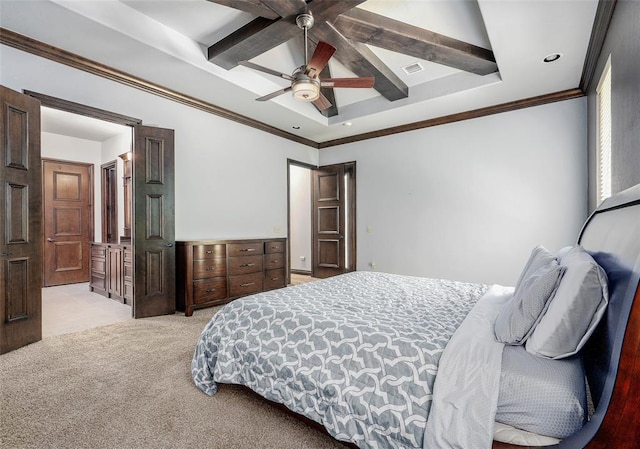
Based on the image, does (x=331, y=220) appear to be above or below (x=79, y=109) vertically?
below

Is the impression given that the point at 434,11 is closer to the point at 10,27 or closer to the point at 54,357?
the point at 10,27

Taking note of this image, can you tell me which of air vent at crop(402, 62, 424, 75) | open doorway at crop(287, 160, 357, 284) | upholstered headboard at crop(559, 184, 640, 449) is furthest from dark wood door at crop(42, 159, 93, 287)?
upholstered headboard at crop(559, 184, 640, 449)

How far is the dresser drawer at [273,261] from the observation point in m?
4.62

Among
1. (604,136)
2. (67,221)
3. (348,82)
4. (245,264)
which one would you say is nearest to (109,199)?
(67,221)

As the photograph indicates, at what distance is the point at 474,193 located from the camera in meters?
4.46

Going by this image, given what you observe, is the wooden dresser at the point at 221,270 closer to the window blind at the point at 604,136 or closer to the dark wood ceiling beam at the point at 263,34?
the dark wood ceiling beam at the point at 263,34

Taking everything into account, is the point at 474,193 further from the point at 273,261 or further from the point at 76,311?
the point at 76,311

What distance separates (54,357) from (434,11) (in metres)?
4.51

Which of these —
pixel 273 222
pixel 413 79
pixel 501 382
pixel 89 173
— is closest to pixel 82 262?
pixel 89 173

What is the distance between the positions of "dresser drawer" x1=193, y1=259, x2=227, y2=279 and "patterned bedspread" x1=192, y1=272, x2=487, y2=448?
187cm

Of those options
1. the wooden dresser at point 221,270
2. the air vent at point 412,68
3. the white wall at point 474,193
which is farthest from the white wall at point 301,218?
the air vent at point 412,68

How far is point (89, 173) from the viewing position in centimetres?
599

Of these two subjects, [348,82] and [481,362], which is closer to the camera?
[481,362]

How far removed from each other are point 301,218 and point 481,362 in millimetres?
6074
